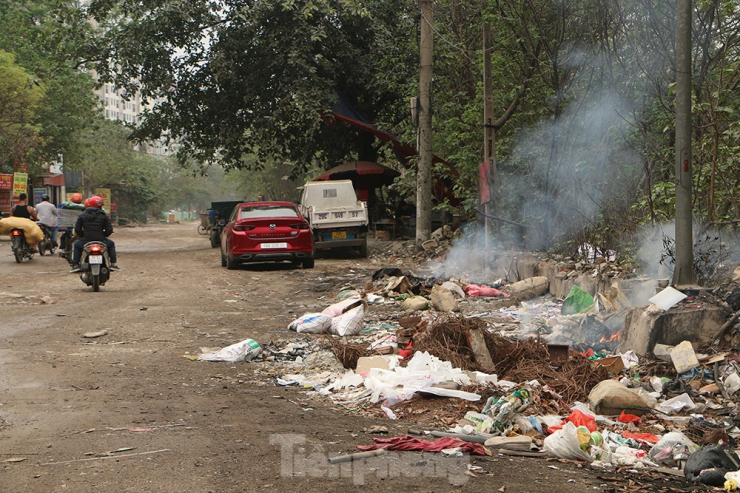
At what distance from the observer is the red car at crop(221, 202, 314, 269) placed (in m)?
17.7

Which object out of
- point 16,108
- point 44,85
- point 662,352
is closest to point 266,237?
point 662,352

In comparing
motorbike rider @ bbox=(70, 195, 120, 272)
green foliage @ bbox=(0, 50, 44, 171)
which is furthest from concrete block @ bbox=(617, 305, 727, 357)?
green foliage @ bbox=(0, 50, 44, 171)

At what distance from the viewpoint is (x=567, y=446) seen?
15.7ft

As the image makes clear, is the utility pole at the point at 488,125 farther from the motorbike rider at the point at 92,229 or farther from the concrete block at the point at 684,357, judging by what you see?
the concrete block at the point at 684,357

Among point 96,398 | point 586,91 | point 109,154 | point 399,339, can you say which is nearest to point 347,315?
point 399,339

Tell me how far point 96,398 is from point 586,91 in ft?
34.1

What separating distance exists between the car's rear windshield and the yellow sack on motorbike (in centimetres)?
547

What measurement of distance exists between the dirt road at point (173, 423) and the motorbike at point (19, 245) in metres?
9.32

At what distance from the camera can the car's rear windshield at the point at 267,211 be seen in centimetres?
1822

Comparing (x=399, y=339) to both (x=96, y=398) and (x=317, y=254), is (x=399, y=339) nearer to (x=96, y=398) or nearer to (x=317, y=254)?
(x=96, y=398)

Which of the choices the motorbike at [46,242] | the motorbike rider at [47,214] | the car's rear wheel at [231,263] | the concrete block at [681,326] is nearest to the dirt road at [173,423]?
the concrete block at [681,326]

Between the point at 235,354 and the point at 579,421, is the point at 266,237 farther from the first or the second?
the point at 579,421

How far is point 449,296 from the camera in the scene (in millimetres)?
11227

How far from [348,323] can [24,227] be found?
1326 centimetres
